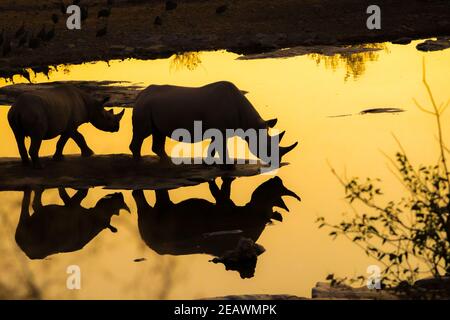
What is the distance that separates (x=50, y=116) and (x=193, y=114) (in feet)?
6.00

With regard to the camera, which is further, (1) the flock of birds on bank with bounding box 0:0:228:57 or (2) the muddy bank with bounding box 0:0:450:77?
(1) the flock of birds on bank with bounding box 0:0:228:57

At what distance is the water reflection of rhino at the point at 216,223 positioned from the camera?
12.8 metres

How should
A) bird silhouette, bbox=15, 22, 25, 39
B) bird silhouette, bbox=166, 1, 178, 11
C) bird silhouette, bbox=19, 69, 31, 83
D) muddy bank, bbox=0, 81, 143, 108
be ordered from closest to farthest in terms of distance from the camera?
muddy bank, bbox=0, 81, 143, 108, bird silhouette, bbox=19, 69, 31, 83, bird silhouette, bbox=15, 22, 25, 39, bird silhouette, bbox=166, 1, 178, 11

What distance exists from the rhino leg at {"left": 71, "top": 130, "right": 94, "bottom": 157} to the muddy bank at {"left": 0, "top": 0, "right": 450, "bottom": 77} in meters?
10.0

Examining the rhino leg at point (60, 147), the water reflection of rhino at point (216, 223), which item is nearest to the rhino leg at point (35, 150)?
the rhino leg at point (60, 147)

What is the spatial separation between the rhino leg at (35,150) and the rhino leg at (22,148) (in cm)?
14

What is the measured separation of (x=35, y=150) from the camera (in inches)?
665

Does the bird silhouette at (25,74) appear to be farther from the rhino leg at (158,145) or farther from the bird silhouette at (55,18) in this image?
the rhino leg at (158,145)

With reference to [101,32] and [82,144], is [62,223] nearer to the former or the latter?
[82,144]

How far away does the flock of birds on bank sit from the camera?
29766mm

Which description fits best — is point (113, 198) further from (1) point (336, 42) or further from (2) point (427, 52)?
(1) point (336, 42)

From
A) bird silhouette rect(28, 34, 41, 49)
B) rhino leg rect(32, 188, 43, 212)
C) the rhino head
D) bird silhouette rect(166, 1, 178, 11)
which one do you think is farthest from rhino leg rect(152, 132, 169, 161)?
bird silhouette rect(166, 1, 178, 11)

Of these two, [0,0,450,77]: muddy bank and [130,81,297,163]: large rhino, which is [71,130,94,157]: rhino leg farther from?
[0,0,450,77]: muddy bank
